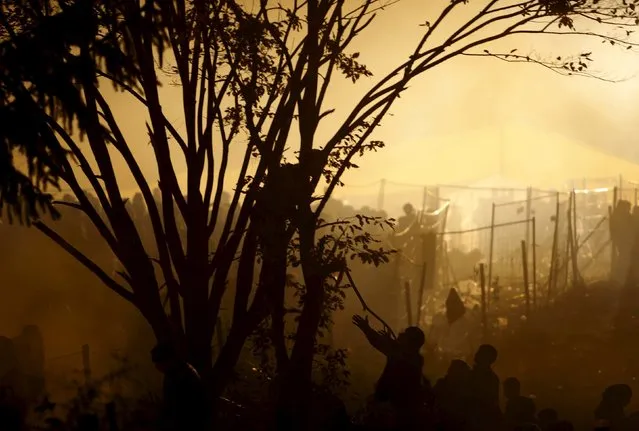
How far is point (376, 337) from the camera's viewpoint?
25.0 feet

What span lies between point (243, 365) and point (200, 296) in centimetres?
524

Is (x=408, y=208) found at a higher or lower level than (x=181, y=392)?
higher

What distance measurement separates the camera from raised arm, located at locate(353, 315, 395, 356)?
7573 mm

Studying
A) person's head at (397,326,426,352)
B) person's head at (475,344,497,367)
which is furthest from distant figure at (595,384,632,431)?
person's head at (397,326,426,352)

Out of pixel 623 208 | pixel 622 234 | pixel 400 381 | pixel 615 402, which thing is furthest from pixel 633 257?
pixel 400 381

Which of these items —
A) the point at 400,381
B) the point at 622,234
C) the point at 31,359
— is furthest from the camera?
the point at 622,234

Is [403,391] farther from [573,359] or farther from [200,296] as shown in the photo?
[573,359]

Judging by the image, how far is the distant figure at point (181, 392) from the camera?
6.49 meters

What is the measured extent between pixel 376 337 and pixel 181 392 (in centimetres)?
214

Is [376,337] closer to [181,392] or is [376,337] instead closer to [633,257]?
[181,392]

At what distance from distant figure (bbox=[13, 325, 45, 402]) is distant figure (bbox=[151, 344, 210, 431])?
7703 mm

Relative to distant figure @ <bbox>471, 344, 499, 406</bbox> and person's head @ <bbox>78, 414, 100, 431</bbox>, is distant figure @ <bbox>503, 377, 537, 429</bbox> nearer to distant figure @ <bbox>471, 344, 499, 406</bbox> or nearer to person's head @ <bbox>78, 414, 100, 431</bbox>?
distant figure @ <bbox>471, 344, 499, 406</bbox>

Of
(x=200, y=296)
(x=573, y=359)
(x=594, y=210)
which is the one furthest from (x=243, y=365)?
(x=594, y=210)

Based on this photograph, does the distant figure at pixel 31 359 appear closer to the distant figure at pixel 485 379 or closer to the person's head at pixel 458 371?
the person's head at pixel 458 371
